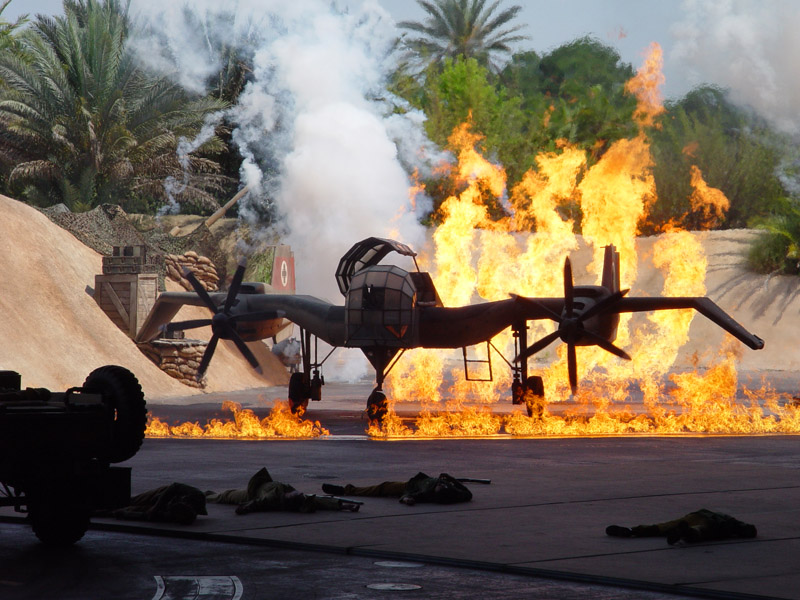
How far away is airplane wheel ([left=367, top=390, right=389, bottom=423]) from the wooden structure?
16.8m

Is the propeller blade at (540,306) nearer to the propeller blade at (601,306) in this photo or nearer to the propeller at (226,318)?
the propeller blade at (601,306)

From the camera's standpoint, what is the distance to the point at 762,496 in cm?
1568

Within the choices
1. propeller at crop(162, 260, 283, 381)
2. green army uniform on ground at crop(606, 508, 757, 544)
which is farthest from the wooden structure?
green army uniform on ground at crop(606, 508, 757, 544)

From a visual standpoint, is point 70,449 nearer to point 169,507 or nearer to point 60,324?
point 169,507

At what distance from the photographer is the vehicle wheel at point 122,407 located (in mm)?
12055

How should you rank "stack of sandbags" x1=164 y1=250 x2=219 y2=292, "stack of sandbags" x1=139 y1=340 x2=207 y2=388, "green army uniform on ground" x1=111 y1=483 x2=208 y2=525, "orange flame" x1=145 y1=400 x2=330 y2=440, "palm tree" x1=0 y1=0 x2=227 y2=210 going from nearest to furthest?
1. "green army uniform on ground" x1=111 y1=483 x2=208 y2=525
2. "orange flame" x1=145 y1=400 x2=330 y2=440
3. "stack of sandbags" x1=139 y1=340 x2=207 y2=388
4. "stack of sandbags" x1=164 y1=250 x2=219 y2=292
5. "palm tree" x1=0 y1=0 x2=227 y2=210

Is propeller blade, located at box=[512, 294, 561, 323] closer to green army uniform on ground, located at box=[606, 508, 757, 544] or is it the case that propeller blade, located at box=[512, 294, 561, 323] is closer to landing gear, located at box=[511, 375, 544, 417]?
landing gear, located at box=[511, 375, 544, 417]

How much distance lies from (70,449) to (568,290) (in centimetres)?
1803

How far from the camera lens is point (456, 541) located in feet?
40.3

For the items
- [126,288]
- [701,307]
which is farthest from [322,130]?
[701,307]

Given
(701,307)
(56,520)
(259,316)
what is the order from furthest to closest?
(259,316)
(701,307)
(56,520)

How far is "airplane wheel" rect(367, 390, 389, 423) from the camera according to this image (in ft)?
91.6

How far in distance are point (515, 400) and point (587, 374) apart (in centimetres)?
2769

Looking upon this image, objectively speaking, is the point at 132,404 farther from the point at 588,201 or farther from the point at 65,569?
the point at 588,201
